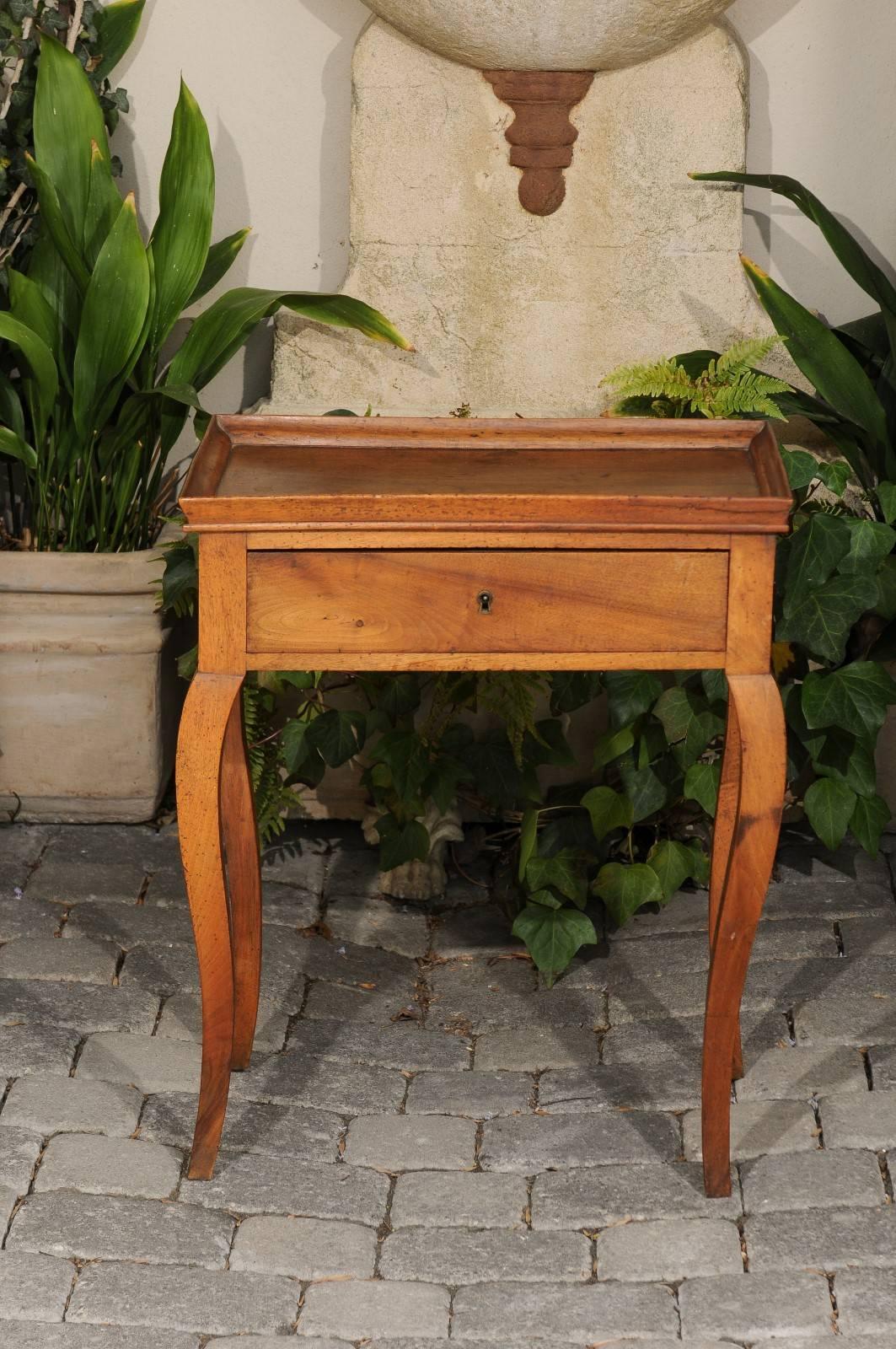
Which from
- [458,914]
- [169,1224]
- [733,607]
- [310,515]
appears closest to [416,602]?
[310,515]

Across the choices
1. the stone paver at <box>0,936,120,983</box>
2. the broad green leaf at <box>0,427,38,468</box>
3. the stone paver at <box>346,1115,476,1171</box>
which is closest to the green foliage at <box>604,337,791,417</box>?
the broad green leaf at <box>0,427,38,468</box>

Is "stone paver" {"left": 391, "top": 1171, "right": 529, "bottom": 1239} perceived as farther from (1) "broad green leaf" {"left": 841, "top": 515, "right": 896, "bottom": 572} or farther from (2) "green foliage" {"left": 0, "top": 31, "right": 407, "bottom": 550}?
(1) "broad green leaf" {"left": 841, "top": 515, "right": 896, "bottom": 572}

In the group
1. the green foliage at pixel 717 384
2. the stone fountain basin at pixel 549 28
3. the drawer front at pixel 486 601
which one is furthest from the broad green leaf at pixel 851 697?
the stone fountain basin at pixel 549 28

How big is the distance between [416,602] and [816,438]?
5.52 feet

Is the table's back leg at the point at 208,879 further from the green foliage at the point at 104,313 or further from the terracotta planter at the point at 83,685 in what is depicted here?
the terracotta planter at the point at 83,685

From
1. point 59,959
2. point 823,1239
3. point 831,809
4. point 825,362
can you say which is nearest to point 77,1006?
point 59,959

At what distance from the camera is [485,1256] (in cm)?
238

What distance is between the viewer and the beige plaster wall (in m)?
3.67

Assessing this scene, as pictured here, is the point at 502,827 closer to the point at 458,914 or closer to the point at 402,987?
→ the point at 458,914

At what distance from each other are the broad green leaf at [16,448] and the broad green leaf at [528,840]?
4.32 feet

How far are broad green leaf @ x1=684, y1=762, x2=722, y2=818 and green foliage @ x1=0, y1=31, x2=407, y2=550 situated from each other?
71 centimetres

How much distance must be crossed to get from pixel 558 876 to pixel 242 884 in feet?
2.36

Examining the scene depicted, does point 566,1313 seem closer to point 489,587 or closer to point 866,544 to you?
point 489,587

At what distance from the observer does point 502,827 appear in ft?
12.4
